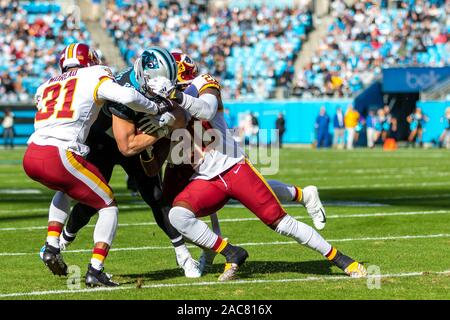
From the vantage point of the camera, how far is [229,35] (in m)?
40.7

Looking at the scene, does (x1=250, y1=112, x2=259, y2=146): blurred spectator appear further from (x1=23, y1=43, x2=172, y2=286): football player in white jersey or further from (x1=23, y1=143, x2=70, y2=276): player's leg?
(x1=23, y1=43, x2=172, y2=286): football player in white jersey

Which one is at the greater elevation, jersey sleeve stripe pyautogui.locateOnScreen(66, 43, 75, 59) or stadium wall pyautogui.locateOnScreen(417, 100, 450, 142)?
jersey sleeve stripe pyautogui.locateOnScreen(66, 43, 75, 59)

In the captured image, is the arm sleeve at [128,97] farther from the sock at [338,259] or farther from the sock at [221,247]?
the sock at [338,259]

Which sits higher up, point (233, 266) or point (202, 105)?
point (202, 105)

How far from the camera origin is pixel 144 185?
26.8 feet

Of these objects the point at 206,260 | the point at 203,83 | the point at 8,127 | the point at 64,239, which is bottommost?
the point at 8,127

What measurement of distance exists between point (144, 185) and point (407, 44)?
2912cm

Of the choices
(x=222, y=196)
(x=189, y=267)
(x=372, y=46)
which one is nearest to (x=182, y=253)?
(x=189, y=267)

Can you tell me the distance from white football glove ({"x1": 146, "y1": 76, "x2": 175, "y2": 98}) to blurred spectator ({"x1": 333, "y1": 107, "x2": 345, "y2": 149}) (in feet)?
89.8

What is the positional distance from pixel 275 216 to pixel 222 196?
434mm

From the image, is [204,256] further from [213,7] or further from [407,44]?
[213,7]

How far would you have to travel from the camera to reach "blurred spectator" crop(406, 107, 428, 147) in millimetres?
33181

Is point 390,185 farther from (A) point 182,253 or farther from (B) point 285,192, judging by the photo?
(A) point 182,253

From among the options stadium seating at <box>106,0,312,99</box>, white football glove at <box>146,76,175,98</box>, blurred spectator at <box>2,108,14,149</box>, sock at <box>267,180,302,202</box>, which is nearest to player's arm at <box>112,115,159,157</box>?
white football glove at <box>146,76,175,98</box>
